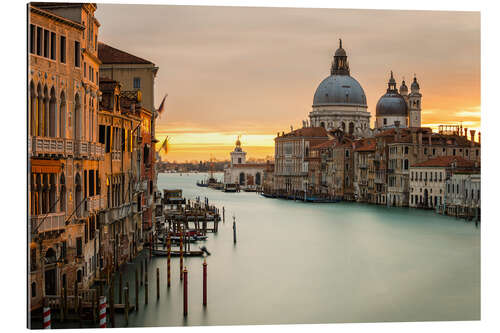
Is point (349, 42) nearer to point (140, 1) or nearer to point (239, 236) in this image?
point (140, 1)

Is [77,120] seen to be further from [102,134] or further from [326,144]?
[326,144]

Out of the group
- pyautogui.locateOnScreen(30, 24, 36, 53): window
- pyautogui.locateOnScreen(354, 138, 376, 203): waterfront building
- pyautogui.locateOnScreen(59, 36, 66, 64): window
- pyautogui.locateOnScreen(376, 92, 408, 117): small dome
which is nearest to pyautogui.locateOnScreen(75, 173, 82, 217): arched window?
pyautogui.locateOnScreen(59, 36, 66, 64): window

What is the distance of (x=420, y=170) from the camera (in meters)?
25.6

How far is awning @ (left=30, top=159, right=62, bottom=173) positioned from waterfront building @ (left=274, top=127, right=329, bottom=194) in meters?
35.6

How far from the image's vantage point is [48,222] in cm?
725

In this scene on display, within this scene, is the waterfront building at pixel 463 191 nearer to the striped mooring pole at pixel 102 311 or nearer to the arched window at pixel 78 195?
the arched window at pixel 78 195

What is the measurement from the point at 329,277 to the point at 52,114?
17.8 feet

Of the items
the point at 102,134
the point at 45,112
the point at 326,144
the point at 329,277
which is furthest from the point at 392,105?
the point at 45,112

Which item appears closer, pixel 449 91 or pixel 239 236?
pixel 449 91

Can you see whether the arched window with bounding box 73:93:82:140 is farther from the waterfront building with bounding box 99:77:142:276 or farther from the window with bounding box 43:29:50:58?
the waterfront building with bounding box 99:77:142:276

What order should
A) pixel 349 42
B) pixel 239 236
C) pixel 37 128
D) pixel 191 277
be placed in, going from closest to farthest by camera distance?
pixel 37 128 → pixel 349 42 → pixel 191 277 → pixel 239 236

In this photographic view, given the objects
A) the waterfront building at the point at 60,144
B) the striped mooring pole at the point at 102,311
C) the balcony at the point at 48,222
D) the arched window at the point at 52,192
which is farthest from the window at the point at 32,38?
the striped mooring pole at the point at 102,311
